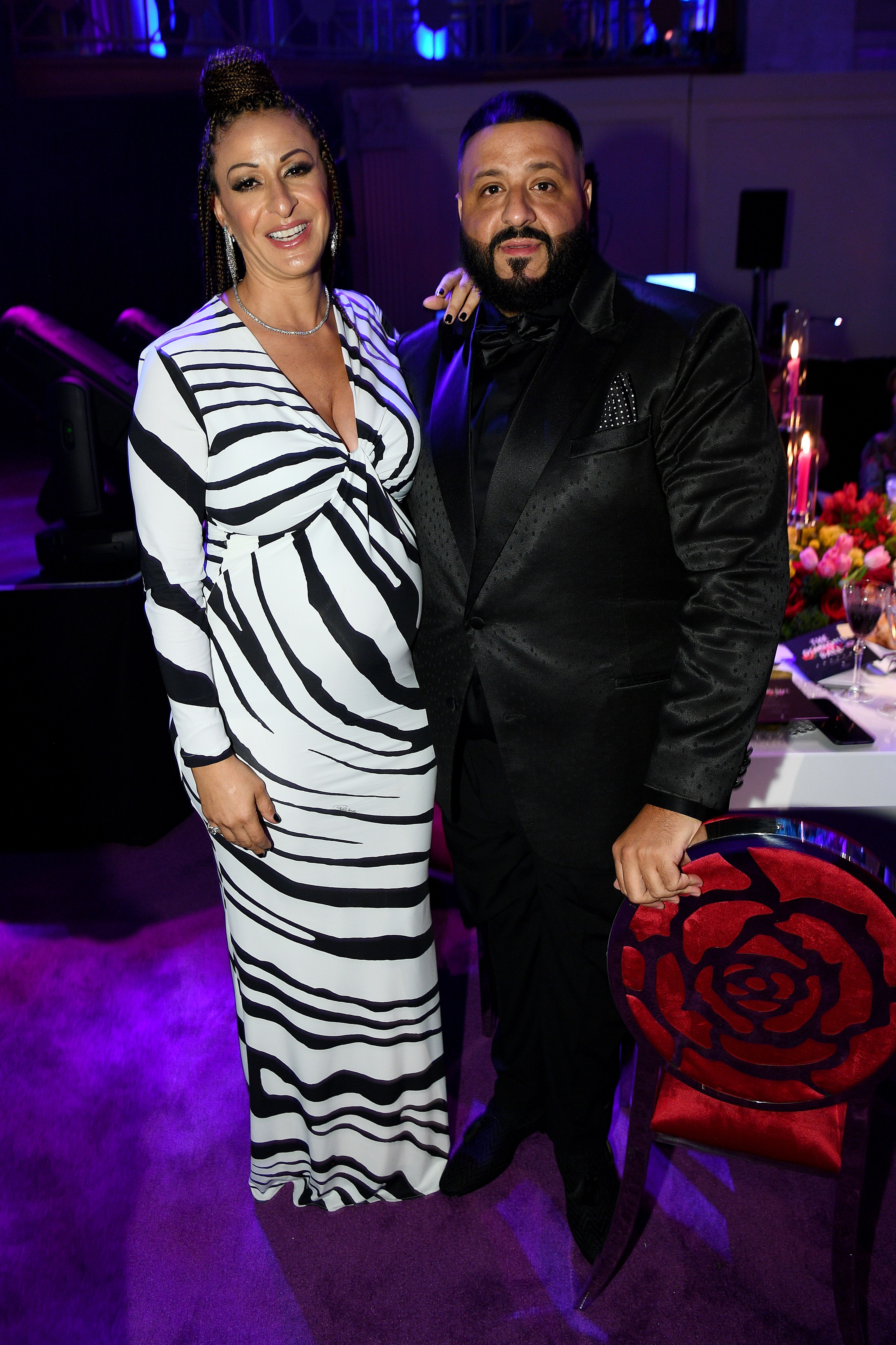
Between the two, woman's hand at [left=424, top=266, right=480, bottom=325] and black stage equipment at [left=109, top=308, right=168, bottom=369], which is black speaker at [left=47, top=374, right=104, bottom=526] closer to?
black stage equipment at [left=109, top=308, right=168, bottom=369]

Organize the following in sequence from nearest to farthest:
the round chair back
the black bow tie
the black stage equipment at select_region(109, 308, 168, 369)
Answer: the round chair back, the black bow tie, the black stage equipment at select_region(109, 308, 168, 369)

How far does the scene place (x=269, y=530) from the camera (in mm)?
1470

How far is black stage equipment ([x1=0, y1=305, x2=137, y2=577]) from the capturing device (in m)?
3.22

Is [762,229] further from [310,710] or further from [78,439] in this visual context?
[310,710]

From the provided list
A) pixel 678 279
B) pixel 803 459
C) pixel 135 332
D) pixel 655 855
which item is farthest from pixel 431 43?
pixel 655 855

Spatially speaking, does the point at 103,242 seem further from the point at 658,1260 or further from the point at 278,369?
the point at 658,1260

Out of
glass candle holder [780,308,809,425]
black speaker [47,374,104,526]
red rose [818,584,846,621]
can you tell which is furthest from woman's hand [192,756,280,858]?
glass candle holder [780,308,809,425]

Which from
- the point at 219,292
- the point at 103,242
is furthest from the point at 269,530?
the point at 103,242

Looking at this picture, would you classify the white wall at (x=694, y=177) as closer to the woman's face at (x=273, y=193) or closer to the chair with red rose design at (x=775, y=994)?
the woman's face at (x=273, y=193)

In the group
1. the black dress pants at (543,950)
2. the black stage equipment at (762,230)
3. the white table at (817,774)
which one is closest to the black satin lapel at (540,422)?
the black dress pants at (543,950)

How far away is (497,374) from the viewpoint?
5.03ft

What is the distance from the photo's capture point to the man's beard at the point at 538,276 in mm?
1455

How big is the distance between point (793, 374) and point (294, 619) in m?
2.28

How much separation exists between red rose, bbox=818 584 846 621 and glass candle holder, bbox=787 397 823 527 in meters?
0.31
